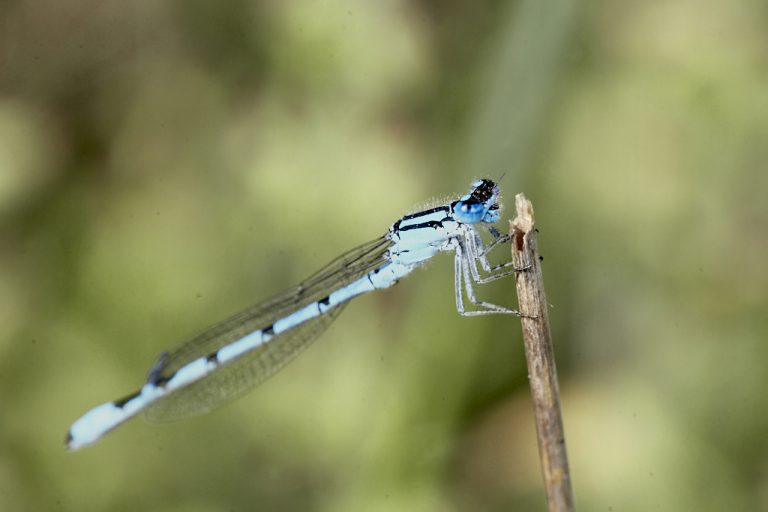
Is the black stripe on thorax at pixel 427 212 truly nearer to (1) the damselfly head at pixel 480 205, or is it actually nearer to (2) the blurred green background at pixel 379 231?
(1) the damselfly head at pixel 480 205

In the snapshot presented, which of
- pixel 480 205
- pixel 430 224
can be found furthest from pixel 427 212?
pixel 480 205

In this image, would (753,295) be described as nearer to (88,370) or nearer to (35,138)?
(88,370)

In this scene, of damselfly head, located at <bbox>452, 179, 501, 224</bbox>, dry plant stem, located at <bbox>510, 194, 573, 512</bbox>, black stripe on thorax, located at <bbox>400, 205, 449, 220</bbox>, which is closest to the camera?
dry plant stem, located at <bbox>510, 194, 573, 512</bbox>

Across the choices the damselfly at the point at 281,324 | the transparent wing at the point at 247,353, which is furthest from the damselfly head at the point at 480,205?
the transparent wing at the point at 247,353

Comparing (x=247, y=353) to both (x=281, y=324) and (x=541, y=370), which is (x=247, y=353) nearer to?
(x=281, y=324)

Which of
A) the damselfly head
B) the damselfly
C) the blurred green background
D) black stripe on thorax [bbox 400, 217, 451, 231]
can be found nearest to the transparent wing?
the damselfly

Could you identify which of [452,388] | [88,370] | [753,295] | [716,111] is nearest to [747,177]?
[716,111]

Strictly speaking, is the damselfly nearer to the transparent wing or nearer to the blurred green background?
the transparent wing
